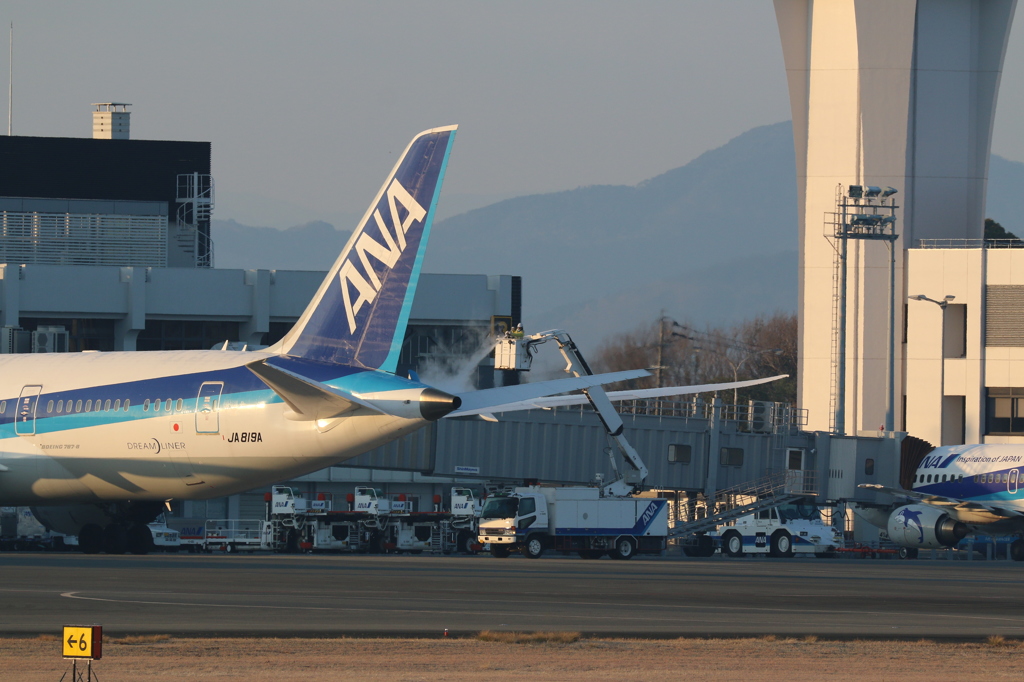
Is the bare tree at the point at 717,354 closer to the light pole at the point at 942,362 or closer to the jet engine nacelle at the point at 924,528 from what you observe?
the light pole at the point at 942,362

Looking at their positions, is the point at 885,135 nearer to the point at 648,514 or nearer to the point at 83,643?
the point at 648,514

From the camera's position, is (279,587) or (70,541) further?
(70,541)

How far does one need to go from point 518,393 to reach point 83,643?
1798 cm

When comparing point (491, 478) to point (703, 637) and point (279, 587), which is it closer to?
point (279, 587)

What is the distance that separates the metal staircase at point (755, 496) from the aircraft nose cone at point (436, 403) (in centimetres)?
2228

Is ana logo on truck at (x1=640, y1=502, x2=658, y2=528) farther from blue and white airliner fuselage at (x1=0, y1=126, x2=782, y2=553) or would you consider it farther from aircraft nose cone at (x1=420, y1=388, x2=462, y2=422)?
aircraft nose cone at (x1=420, y1=388, x2=462, y2=422)

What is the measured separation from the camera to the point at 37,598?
68.3 feet

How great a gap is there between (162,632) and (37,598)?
16.2 feet

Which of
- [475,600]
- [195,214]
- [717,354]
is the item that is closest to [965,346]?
[195,214]

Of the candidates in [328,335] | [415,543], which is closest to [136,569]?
[328,335]

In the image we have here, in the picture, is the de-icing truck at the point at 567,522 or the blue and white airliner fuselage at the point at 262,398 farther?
the de-icing truck at the point at 567,522

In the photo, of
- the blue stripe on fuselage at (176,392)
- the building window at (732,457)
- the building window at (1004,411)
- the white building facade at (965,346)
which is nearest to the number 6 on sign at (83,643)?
the blue stripe on fuselage at (176,392)

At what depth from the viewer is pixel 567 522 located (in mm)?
41375

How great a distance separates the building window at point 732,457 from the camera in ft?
180
